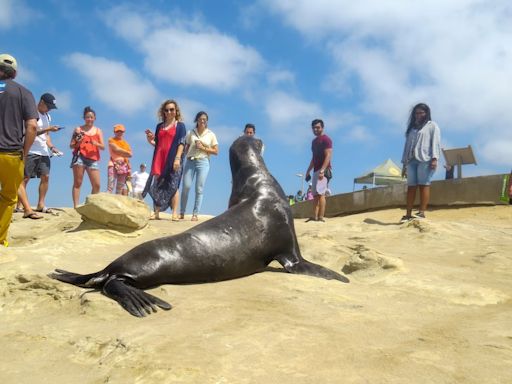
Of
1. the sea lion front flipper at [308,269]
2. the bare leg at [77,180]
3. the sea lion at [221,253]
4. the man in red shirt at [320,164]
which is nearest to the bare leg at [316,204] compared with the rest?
the man in red shirt at [320,164]

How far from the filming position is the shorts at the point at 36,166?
716 cm

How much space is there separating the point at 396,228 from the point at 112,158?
5257 mm

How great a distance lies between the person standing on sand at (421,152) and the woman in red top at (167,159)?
352 centimetres

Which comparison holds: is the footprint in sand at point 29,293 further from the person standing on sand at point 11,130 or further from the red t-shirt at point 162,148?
the red t-shirt at point 162,148

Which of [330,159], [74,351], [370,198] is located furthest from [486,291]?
[370,198]

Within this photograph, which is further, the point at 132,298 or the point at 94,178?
the point at 94,178

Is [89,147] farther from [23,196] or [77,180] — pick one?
[23,196]

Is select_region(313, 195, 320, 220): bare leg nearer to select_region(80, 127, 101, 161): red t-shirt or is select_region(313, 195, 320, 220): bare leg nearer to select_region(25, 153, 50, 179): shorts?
select_region(80, 127, 101, 161): red t-shirt

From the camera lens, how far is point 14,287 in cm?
336

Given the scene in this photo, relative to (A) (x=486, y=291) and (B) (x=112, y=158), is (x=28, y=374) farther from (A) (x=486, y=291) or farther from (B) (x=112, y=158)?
(B) (x=112, y=158)

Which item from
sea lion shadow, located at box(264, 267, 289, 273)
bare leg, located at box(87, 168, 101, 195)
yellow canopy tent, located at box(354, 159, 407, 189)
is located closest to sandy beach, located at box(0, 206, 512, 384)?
sea lion shadow, located at box(264, 267, 289, 273)

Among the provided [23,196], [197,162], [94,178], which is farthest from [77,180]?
[197,162]

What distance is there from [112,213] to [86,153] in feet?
7.27

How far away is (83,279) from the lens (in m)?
3.52
